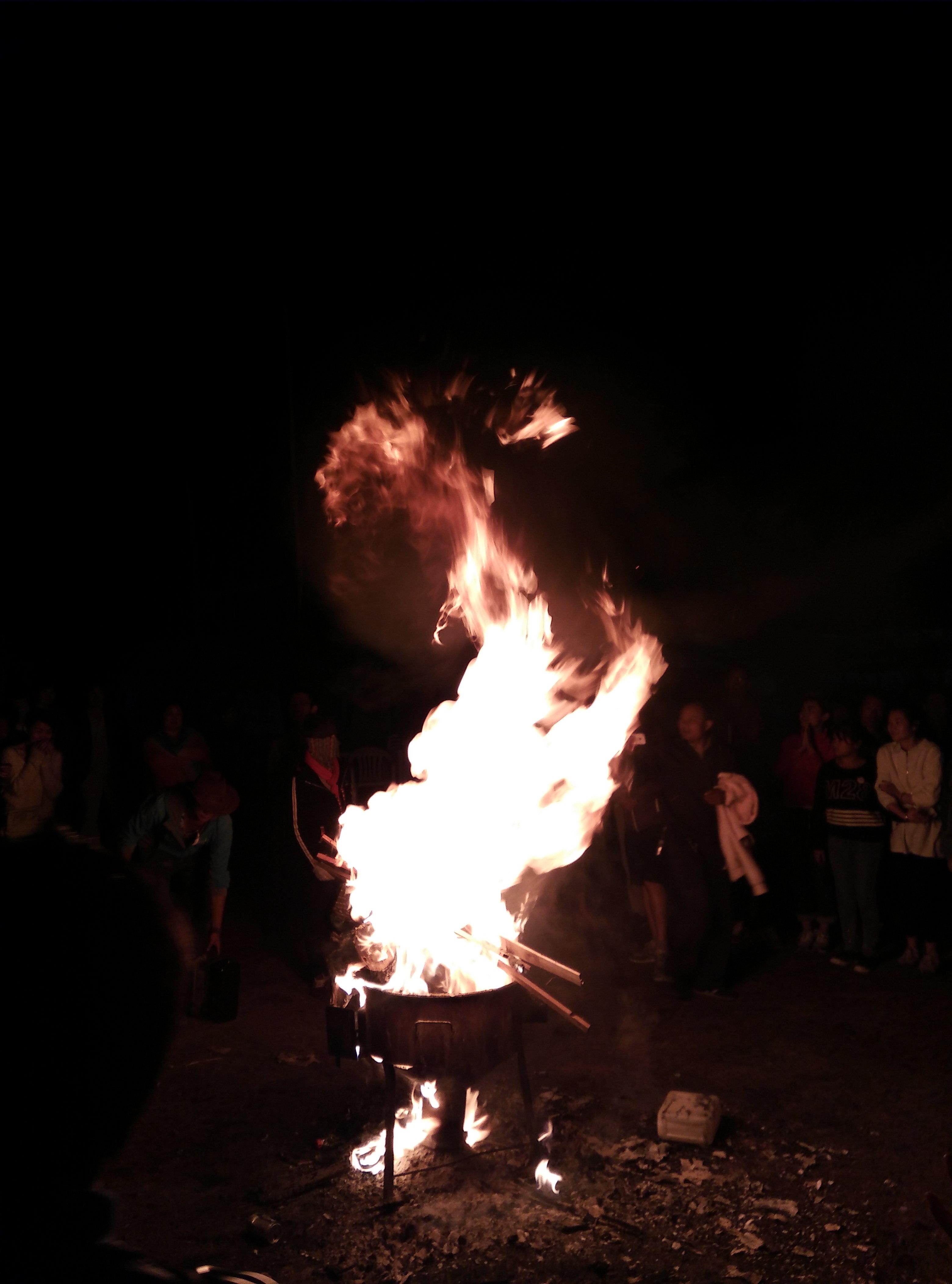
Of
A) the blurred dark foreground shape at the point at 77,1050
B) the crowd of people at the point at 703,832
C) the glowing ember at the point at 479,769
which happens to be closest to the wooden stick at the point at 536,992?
the glowing ember at the point at 479,769

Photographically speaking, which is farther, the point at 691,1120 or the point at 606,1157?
the point at 691,1120

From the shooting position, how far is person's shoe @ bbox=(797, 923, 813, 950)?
7.81m

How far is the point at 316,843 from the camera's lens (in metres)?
7.48

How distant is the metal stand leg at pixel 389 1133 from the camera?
14.0ft

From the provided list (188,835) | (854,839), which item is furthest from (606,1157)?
(188,835)

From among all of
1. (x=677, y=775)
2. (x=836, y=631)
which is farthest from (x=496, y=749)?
(x=836, y=631)

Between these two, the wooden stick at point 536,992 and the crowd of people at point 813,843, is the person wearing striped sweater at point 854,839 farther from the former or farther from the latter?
the wooden stick at point 536,992

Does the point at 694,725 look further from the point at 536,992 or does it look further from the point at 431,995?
the point at 431,995

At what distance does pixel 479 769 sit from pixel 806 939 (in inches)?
163

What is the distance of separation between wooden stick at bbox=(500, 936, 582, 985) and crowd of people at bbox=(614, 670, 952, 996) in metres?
2.28

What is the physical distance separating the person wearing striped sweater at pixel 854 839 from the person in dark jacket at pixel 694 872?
105 cm

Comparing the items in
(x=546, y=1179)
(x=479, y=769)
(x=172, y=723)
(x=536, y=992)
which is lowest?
(x=546, y=1179)

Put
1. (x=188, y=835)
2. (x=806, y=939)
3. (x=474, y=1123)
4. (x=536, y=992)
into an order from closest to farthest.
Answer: (x=536, y=992)
(x=474, y=1123)
(x=188, y=835)
(x=806, y=939)

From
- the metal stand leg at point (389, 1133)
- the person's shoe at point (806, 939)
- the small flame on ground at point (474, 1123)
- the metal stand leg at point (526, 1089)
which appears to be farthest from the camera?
the person's shoe at point (806, 939)
